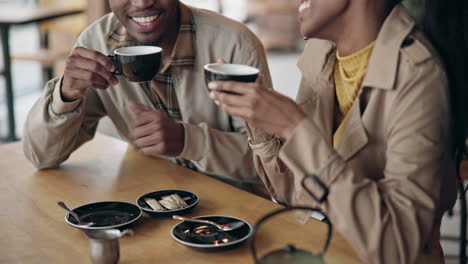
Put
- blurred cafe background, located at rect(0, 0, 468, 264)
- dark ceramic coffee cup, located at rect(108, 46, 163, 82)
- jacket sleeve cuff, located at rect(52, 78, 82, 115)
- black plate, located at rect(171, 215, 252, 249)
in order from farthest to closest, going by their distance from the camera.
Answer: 1. blurred cafe background, located at rect(0, 0, 468, 264)
2. jacket sleeve cuff, located at rect(52, 78, 82, 115)
3. dark ceramic coffee cup, located at rect(108, 46, 163, 82)
4. black plate, located at rect(171, 215, 252, 249)

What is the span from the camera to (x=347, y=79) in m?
1.43

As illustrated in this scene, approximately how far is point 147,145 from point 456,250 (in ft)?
6.69

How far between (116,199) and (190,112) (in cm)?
50

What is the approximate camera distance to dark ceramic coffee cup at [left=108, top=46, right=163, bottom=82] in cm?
146

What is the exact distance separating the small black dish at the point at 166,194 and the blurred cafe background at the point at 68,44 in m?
0.72

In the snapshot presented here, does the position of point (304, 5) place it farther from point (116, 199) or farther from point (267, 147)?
point (116, 199)

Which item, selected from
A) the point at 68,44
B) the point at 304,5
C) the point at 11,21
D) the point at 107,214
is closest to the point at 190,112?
the point at 107,214

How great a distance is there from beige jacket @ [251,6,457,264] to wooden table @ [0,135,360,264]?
0.13 m

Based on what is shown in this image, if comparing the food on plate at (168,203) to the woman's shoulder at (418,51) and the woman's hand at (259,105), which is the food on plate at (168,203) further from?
the woman's shoulder at (418,51)

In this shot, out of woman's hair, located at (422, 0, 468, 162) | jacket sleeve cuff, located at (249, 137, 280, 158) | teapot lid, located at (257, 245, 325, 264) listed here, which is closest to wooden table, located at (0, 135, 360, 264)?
jacket sleeve cuff, located at (249, 137, 280, 158)

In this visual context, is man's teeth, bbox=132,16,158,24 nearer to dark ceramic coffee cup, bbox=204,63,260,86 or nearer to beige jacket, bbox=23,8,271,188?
beige jacket, bbox=23,8,271,188

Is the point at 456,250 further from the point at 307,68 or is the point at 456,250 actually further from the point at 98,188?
the point at 98,188

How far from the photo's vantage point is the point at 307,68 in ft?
5.12

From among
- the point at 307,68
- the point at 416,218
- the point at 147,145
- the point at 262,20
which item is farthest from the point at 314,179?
the point at 262,20
